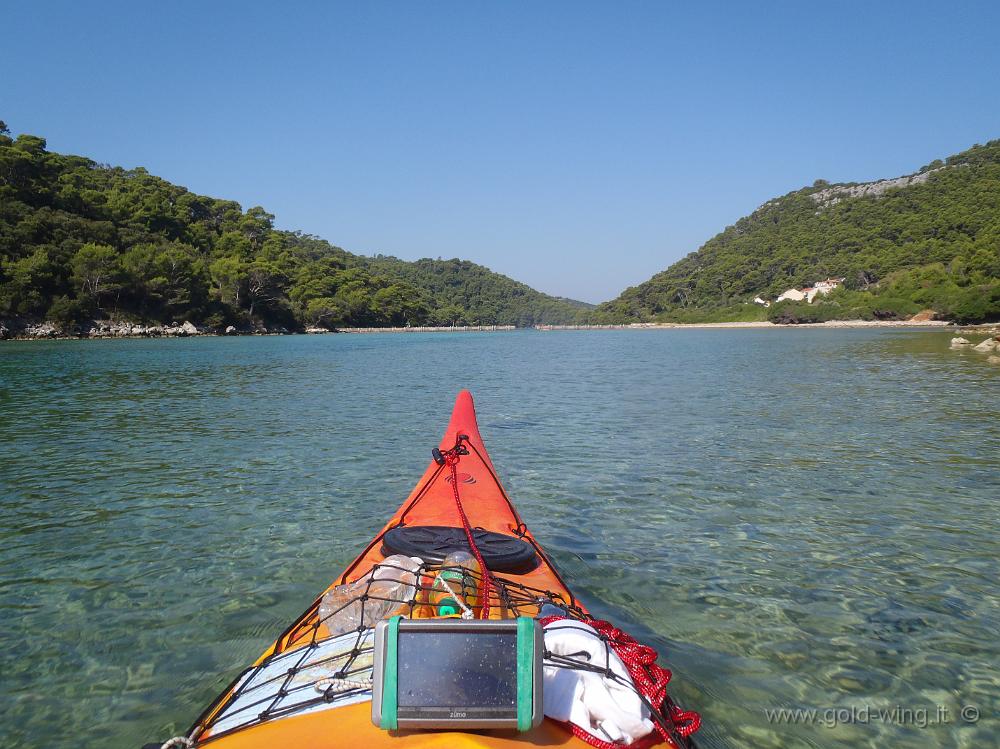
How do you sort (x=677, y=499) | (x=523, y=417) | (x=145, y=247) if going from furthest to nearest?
(x=145, y=247) < (x=523, y=417) < (x=677, y=499)

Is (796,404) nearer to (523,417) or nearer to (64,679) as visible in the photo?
(523,417)

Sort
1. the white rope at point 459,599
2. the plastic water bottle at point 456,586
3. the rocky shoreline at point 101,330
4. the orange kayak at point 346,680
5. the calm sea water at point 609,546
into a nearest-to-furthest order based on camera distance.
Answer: the orange kayak at point 346,680 < the white rope at point 459,599 < the plastic water bottle at point 456,586 < the calm sea water at point 609,546 < the rocky shoreline at point 101,330

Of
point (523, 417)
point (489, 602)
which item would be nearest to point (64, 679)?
point (489, 602)

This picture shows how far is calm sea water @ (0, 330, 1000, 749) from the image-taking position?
3.02m

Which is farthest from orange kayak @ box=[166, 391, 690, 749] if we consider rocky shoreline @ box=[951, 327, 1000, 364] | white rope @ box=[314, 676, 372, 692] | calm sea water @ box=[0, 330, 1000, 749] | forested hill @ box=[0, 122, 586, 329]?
forested hill @ box=[0, 122, 586, 329]

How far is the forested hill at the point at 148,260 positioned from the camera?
146ft

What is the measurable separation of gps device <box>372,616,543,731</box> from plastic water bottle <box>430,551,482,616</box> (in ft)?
2.47

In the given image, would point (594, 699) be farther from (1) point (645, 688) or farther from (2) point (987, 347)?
(2) point (987, 347)

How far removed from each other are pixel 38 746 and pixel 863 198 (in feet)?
432

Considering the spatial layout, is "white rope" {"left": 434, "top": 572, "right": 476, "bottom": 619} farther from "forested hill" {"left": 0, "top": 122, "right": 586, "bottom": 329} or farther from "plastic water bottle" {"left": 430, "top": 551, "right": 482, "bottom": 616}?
"forested hill" {"left": 0, "top": 122, "right": 586, "bottom": 329}

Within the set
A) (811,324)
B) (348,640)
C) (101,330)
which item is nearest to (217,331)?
(101,330)

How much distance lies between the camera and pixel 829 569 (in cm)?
444

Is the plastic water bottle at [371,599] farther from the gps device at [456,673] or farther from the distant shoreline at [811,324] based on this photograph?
the distant shoreline at [811,324]

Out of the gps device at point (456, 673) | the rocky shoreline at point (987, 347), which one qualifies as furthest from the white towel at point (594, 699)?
the rocky shoreline at point (987, 347)
